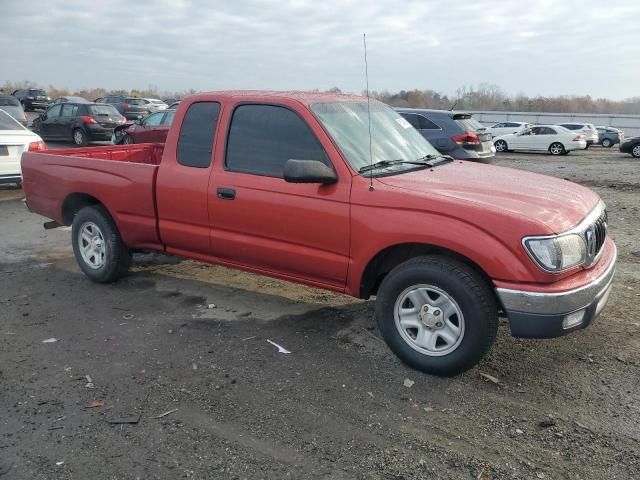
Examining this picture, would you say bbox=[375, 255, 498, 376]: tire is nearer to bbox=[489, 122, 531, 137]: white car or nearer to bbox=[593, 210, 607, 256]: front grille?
bbox=[593, 210, 607, 256]: front grille

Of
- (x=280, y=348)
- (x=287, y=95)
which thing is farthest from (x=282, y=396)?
(x=287, y=95)

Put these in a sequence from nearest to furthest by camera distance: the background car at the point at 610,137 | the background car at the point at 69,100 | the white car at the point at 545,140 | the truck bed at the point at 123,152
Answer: the truck bed at the point at 123,152 → the background car at the point at 69,100 → the white car at the point at 545,140 → the background car at the point at 610,137

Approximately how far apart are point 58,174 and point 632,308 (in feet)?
19.1

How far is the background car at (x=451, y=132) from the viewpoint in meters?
12.0

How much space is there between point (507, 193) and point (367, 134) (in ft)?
4.10

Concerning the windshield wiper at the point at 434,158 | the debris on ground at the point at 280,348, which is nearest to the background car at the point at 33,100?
the windshield wiper at the point at 434,158

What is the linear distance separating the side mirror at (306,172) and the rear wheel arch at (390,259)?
2.22ft

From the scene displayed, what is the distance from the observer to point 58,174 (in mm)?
5902

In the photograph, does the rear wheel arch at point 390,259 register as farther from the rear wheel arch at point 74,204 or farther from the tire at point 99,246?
the rear wheel arch at point 74,204

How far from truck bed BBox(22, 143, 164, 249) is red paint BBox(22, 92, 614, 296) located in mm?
15

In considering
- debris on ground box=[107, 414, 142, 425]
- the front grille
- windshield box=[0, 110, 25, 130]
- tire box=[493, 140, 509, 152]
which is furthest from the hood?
tire box=[493, 140, 509, 152]

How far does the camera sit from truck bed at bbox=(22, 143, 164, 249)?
520 centimetres

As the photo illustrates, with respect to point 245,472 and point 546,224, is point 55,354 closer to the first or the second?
point 245,472

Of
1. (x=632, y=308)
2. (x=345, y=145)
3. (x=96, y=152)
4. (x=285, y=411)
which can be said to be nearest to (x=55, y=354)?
(x=285, y=411)
